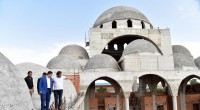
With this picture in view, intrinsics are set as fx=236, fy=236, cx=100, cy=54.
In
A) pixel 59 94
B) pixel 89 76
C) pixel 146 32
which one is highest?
pixel 146 32

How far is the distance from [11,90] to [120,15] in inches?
764

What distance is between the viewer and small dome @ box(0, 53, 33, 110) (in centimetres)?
244

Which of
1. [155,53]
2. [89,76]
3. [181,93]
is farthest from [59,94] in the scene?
[181,93]

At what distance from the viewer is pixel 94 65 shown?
650 inches

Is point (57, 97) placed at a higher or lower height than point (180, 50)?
lower

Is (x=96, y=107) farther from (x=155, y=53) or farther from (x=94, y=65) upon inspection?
(x=155, y=53)

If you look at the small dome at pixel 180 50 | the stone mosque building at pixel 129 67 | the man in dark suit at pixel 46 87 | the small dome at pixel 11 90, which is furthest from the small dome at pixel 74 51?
the small dome at pixel 11 90

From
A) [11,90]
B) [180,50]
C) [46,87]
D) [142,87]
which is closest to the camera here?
[11,90]

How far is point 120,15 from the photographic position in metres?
21.3

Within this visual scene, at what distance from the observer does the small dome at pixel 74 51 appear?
2053cm

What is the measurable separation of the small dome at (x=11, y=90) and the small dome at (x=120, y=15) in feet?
61.8

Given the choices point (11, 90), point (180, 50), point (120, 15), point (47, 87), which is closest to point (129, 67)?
point (120, 15)

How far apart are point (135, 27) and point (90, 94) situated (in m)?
7.24

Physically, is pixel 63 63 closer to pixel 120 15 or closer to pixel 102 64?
pixel 102 64
